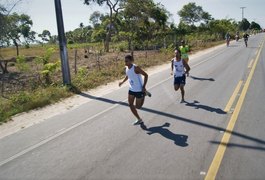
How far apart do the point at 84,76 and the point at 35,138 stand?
968 centimetres

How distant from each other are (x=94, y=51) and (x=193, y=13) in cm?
5275

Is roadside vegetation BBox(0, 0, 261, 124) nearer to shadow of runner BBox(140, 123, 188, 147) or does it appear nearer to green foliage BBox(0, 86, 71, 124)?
green foliage BBox(0, 86, 71, 124)

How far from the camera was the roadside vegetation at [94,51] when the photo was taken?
13.9 metres

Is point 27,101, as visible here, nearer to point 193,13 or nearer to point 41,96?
point 41,96

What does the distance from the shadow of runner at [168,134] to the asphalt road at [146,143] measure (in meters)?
0.02

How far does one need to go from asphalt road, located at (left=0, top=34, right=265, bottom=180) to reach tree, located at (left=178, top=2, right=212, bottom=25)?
82167 mm

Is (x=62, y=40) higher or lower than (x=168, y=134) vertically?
higher

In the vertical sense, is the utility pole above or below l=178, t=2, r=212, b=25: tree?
below

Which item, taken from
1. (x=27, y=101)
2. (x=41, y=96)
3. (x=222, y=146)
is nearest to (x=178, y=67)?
(x=222, y=146)

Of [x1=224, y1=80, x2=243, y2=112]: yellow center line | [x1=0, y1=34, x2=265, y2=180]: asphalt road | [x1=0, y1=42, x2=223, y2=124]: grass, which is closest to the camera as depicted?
[x1=0, y1=34, x2=265, y2=180]: asphalt road

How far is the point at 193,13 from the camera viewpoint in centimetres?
8988

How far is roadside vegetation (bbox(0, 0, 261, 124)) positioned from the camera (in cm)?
1395

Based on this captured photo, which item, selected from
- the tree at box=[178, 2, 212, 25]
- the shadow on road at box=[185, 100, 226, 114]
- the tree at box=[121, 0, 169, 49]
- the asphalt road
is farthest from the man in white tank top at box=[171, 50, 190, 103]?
the tree at box=[178, 2, 212, 25]

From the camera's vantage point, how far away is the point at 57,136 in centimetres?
795
